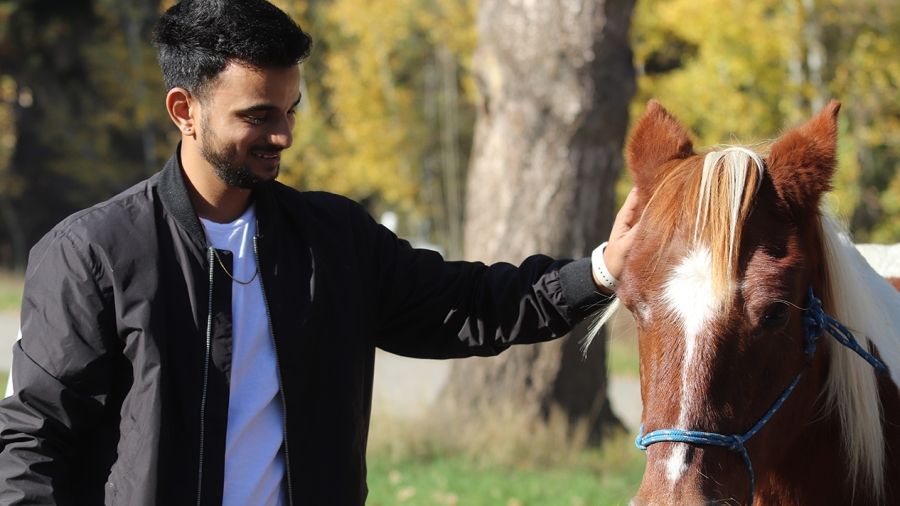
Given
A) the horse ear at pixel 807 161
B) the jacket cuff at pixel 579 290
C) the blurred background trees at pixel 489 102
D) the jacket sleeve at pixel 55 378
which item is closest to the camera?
the jacket sleeve at pixel 55 378

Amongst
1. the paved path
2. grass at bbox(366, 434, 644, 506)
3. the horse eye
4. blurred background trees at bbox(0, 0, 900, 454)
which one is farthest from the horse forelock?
the paved path

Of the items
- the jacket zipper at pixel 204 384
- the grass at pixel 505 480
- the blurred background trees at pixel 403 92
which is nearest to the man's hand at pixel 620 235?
the jacket zipper at pixel 204 384

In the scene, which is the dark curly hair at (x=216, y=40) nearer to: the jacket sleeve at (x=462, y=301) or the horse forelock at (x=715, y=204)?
the jacket sleeve at (x=462, y=301)

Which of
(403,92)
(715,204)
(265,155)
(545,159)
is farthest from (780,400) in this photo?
(403,92)

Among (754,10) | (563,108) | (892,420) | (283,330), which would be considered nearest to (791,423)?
(892,420)

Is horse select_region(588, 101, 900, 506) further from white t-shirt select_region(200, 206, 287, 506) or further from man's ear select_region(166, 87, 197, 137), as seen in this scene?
man's ear select_region(166, 87, 197, 137)

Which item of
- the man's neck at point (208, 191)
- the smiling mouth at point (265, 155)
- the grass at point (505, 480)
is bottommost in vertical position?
the grass at point (505, 480)

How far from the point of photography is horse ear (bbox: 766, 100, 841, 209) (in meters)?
2.39

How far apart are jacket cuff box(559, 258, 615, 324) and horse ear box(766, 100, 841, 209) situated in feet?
1.86

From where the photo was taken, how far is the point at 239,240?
2541 mm

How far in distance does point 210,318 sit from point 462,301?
0.81 meters

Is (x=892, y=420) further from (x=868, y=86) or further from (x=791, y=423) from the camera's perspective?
(x=868, y=86)

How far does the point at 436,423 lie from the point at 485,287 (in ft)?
15.2

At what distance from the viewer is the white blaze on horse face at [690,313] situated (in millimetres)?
2133
